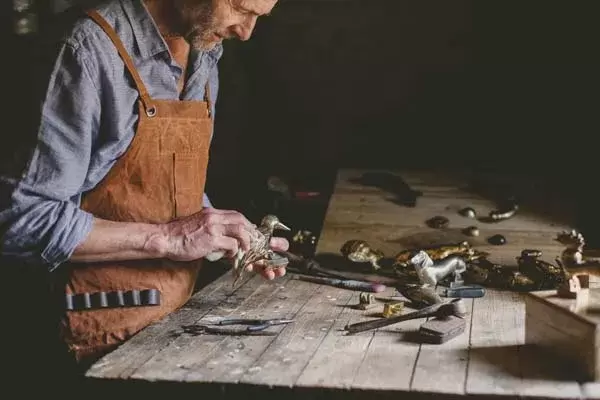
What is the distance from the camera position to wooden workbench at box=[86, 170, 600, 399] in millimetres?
1960

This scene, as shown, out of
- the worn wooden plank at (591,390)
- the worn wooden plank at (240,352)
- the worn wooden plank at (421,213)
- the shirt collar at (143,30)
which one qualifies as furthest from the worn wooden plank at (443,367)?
the worn wooden plank at (421,213)

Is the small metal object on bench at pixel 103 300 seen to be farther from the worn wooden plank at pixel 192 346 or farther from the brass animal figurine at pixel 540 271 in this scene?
the brass animal figurine at pixel 540 271

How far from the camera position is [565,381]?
6.52ft

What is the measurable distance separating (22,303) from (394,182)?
187cm

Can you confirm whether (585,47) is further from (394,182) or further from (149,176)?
(149,176)

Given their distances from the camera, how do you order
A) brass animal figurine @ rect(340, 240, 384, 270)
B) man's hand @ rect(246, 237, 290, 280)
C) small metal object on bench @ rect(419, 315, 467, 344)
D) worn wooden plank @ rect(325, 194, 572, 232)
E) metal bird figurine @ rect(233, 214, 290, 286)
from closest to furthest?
small metal object on bench @ rect(419, 315, 467, 344) < metal bird figurine @ rect(233, 214, 290, 286) < man's hand @ rect(246, 237, 290, 280) < brass animal figurine @ rect(340, 240, 384, 270) < worn wooden plank @ rect(325, 194, 572, 232)

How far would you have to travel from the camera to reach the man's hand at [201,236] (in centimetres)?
259

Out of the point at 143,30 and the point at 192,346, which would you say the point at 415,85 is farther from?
the point at 192,346

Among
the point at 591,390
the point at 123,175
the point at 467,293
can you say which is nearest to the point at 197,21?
the point at 123,175

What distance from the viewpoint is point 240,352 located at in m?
2.22

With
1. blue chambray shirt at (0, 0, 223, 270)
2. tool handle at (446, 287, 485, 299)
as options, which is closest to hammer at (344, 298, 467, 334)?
tool handle at (446, 287, 485, 299)

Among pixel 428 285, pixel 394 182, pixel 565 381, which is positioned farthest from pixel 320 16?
pixel 565 381

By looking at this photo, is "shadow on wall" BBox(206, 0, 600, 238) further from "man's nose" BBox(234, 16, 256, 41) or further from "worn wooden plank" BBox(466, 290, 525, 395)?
"man's nose" BBox(234, 16, 256, 41)

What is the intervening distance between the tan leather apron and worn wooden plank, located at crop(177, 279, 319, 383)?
1.26 feet
